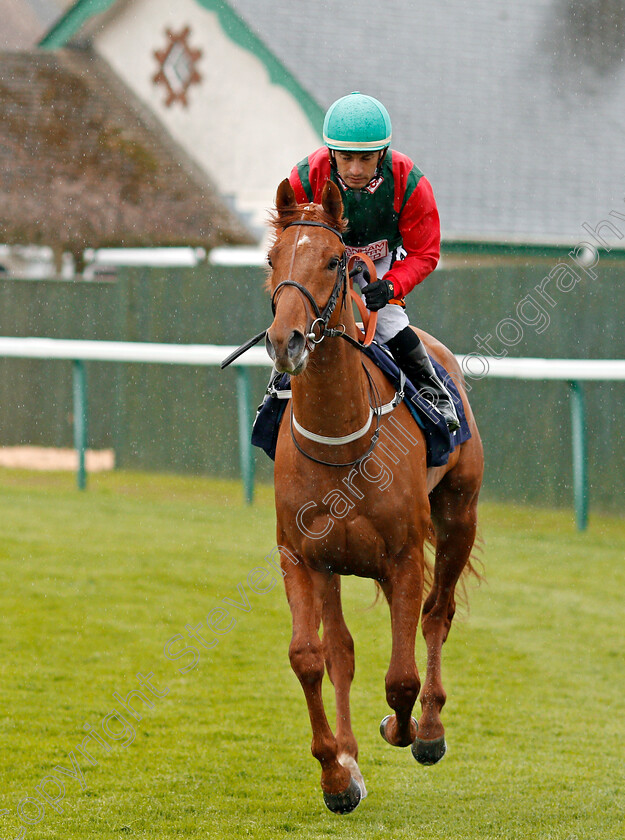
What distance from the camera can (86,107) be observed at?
20.8 metres

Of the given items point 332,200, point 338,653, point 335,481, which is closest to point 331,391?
point 335,481

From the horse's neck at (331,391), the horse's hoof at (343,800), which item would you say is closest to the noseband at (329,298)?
the horse's neck at (331,391)

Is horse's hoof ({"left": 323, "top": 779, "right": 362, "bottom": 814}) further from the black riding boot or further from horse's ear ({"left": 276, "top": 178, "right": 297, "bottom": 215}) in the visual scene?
horse's ear ({"left": 276, "top": 178, "right": 297, "bottom": 215})

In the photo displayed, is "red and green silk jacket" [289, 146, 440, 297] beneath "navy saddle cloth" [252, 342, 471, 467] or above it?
above

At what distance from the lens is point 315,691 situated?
13.6ft

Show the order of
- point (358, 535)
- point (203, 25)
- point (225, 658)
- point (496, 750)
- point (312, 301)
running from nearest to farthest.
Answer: point (312, 301)
point (358, 535)
point (496, 750)
point (225, 658)
point (203, 25)

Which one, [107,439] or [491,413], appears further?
[107,439]

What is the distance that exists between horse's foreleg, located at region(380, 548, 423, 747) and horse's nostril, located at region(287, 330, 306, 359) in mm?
1091

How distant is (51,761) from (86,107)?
57.0 ft

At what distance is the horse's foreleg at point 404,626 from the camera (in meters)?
4.24

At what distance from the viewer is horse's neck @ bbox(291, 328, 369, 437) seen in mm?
3971

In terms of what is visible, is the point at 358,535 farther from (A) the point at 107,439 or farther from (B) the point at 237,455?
(A) the point at 107,439

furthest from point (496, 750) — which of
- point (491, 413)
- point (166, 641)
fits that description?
point (491, 413)

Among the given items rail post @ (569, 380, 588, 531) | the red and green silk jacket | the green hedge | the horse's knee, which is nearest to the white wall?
the green hedge
